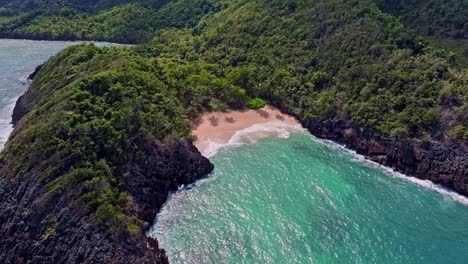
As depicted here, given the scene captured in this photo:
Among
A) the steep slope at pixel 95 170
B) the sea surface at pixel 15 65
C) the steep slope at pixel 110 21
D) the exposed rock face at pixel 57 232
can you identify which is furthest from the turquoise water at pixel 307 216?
the steep slope at pixel 110 21

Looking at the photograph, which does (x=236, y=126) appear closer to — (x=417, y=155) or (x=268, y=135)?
(x=268, y=135)

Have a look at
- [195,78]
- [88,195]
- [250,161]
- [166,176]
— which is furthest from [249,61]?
[88,195]

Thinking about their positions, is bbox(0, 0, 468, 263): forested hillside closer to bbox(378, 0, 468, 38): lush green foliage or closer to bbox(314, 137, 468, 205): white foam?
bbox(314, 137, 468, 205): white foam

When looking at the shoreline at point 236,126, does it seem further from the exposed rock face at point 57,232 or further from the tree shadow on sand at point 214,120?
the exposed rock face at point 57,232

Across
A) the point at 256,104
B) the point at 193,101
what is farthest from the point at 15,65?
the point at 256,104

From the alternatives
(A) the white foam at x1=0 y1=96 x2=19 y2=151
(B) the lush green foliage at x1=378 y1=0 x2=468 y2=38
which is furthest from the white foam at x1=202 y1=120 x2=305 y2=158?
(B) the lush green foliage at x1=378 y1=0 x2=468 y2=38

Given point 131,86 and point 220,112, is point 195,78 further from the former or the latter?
point 131,86
